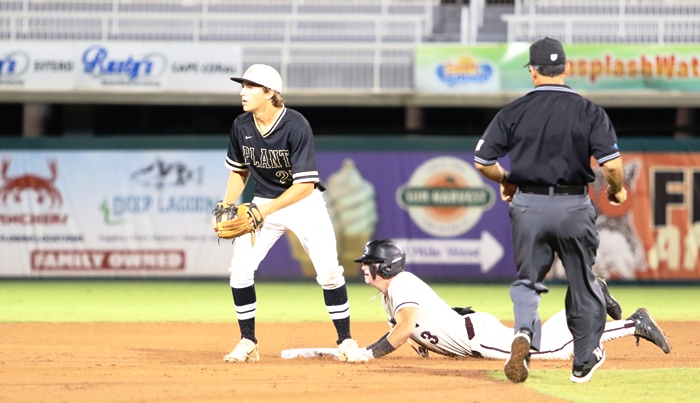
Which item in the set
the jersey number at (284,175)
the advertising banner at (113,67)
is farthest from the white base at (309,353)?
the advertising banner at (113,67)

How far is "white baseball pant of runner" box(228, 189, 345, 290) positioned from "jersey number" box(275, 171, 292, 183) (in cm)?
18

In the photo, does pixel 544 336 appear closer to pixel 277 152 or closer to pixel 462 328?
pixel 462 328

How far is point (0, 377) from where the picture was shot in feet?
21.9

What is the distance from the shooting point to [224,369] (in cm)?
717

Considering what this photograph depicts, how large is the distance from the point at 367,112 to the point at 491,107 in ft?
8.60

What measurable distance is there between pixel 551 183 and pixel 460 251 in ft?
38.9

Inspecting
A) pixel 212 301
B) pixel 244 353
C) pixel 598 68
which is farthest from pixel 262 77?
pixel 598 68

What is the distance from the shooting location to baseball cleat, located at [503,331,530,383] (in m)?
6.16

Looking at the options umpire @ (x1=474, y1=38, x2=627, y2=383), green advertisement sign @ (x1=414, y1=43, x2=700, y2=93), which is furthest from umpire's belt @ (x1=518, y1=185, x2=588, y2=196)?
green advertisement sign @ (x1=414, y1=43, x2=700, y2=93)

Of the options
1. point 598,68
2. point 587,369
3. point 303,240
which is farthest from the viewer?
point 598,68

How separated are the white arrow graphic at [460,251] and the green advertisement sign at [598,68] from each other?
108 inches

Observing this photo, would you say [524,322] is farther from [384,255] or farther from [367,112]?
[367,112]

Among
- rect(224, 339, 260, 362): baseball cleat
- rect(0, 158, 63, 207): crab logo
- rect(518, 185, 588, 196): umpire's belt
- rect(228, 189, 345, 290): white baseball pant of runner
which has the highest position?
rect(518, 185, 588, 196): umpire's belt

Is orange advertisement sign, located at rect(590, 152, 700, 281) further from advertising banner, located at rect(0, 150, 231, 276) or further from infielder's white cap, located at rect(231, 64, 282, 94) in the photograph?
infielder's white cap, located at rect(231, 64, 282, 94)
